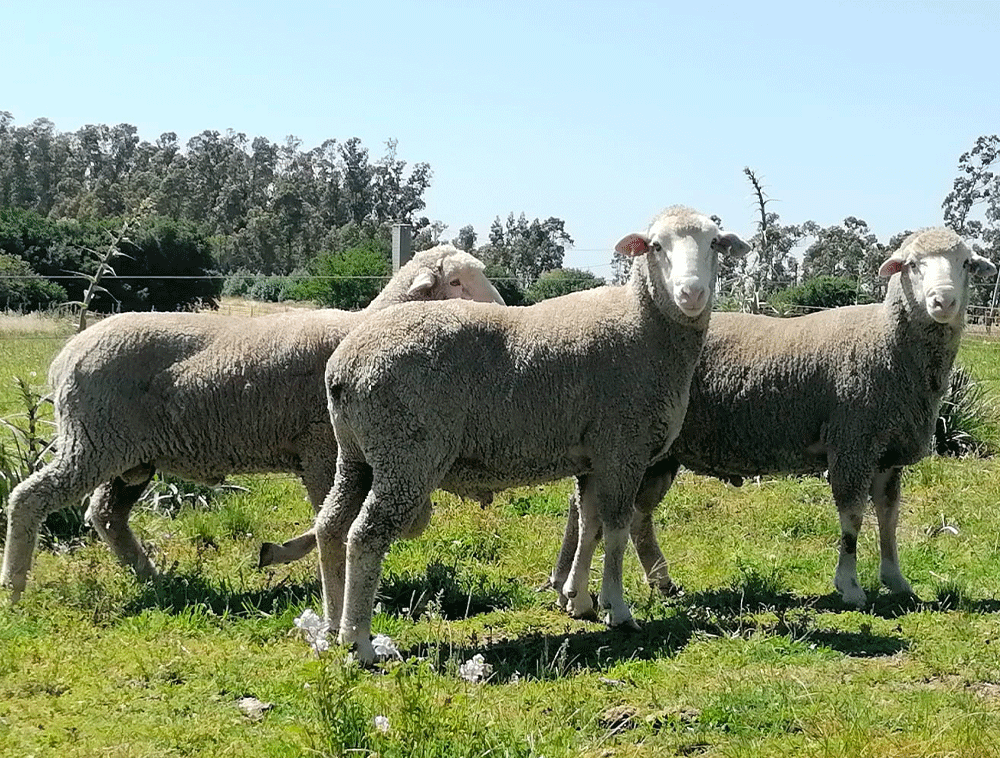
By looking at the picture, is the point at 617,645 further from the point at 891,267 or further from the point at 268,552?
the point at 891,267

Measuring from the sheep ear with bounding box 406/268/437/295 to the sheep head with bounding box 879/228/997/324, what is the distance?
285cm

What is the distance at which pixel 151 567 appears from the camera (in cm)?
678

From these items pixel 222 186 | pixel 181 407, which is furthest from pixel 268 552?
pixel 222 186

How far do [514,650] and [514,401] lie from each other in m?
1.27

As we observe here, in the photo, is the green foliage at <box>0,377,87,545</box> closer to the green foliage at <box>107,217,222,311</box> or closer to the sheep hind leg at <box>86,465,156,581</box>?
the sheep hind leg at <box>86,465,156,581</box>

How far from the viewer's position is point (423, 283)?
685 centimetres

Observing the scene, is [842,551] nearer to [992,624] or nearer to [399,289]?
[992,624]

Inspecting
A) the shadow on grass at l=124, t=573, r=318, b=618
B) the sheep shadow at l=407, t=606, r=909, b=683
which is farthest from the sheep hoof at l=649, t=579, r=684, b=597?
the shadow on grass at l=124, t=573, r=318, b=618

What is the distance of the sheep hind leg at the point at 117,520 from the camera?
6.83 meters

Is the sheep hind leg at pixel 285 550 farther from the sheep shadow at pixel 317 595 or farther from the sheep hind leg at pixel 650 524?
the sheep hind leg at pixel 650 524

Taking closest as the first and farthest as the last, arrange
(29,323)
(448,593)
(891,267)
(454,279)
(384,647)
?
(384,647) → (448,593) → (891,267) → (454,279) → (29,323)

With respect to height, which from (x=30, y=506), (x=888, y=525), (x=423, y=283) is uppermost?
(x=423, y=283)

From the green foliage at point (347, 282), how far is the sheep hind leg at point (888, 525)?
12.0 meters

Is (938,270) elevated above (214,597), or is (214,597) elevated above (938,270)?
(938,270)
